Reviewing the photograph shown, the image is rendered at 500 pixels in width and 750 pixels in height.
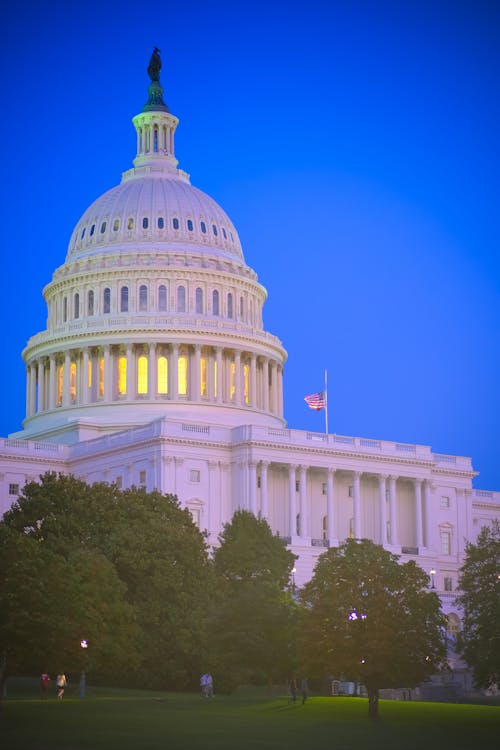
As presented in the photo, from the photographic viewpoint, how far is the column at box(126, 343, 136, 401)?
169 meters

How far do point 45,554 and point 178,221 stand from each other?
8814 centimetres

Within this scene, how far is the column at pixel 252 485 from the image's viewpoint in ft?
485

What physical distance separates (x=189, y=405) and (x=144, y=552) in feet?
200

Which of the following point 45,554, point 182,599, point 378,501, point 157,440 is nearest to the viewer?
point 45,554

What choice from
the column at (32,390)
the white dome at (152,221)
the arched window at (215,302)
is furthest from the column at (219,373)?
the column at (32,390)

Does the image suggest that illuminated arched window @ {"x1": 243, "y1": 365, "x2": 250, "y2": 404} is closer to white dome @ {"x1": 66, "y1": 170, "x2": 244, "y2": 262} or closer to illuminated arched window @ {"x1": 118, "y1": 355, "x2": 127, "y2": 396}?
illuminated arched window @ {"x1": 118, "y1": 355, "x2": 127, "y2": 396}

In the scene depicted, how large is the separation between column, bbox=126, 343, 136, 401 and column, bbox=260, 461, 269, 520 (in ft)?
75.8

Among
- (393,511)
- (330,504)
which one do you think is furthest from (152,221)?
(393,511)

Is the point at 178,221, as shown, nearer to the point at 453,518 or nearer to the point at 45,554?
the point at 453,518

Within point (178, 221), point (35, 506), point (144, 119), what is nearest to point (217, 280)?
point (178, 221)

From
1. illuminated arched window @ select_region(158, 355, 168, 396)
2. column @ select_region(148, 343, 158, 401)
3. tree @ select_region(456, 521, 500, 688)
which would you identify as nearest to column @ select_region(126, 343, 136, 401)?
column @ select_region(148, 343, 158, 401)

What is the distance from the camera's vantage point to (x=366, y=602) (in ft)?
285

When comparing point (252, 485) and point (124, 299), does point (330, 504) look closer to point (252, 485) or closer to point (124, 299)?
point (252, 485)

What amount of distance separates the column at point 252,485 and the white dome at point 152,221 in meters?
35.3
